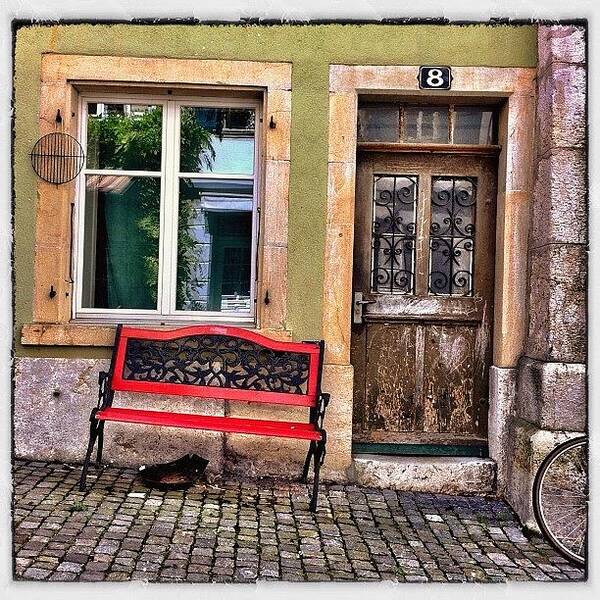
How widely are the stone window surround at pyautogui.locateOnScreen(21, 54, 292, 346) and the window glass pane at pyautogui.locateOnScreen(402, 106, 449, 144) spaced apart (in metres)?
0.99

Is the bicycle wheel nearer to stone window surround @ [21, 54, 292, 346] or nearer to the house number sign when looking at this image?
stone window surround @ [21, 54, 292, 346]

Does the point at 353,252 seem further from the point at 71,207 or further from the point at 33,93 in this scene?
the point at 33,93

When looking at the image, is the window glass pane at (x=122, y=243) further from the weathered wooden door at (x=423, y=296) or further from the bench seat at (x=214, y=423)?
the weathered wooden door at (x=423, y=296)

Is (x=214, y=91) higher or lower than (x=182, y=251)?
higher

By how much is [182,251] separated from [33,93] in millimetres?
1643

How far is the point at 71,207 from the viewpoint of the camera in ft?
19.4

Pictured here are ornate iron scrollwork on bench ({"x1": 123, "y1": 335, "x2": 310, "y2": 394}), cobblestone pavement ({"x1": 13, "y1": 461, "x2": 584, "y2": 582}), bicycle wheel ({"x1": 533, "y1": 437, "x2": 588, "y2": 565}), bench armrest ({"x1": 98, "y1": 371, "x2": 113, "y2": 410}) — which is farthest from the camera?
ornate iron scrollwork on bench ({"x1": 123, "y1": 335, "x2": 310, "y2": 394})

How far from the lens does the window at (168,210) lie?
237 inches

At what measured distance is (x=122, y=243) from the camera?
610 cm

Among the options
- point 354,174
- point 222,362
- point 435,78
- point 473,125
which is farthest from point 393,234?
point 222,362

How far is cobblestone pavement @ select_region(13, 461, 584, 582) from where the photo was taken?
4176mm

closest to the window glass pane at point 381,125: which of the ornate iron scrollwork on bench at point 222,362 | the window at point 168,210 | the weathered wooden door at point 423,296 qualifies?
the weathered wooden door at point 423,296

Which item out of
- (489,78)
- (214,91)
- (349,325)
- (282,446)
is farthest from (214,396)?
(489,78)

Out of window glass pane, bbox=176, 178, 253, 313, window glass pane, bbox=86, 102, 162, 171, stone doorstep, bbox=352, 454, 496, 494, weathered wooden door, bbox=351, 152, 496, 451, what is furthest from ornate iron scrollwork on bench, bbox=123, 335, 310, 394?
window glass pane, bbox=86, 102, 162, 171
